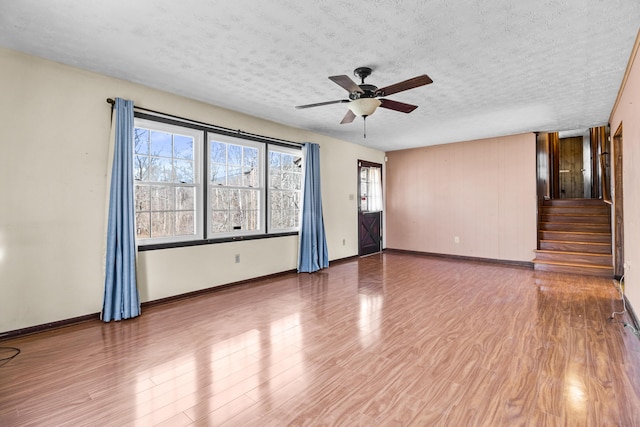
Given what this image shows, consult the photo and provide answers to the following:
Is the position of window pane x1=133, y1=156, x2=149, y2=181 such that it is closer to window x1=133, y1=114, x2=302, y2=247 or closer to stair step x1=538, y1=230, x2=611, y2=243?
window x1=133, y1=114, x2=302, y2=247

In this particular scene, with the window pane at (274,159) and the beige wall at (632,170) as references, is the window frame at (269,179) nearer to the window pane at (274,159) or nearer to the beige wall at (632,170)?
the window pane at (274,159)

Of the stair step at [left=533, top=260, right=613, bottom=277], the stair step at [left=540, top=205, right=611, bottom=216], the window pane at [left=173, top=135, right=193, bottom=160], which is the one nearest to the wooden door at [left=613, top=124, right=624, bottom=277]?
the stair step at [left=533, top=260, right=613, bottom=277]

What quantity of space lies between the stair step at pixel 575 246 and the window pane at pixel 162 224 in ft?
21.7

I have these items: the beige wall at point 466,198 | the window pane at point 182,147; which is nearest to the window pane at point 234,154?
the window pane at point 182,147

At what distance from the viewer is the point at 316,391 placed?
2.09 m

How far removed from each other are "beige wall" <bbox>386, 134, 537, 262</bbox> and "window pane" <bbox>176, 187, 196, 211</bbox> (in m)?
5.24

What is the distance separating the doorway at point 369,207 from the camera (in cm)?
741

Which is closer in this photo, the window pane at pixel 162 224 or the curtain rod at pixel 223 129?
the curtain rod at pixel 223 129

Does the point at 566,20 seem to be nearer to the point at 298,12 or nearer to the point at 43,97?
the point at 298,12

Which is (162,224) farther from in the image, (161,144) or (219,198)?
(161,144)

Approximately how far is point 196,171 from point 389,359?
3.37 metres

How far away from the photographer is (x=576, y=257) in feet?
18.7

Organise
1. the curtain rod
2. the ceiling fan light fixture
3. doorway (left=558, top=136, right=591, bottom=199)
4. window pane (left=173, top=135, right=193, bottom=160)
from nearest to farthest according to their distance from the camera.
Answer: the ceiling fan light fixture, the curtain rod, window pane (left=173, top=135, right=193, bottom=160), doorway (left=558, top=136, right=591, bottom=199)

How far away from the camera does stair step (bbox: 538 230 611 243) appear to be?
582 centimetres
